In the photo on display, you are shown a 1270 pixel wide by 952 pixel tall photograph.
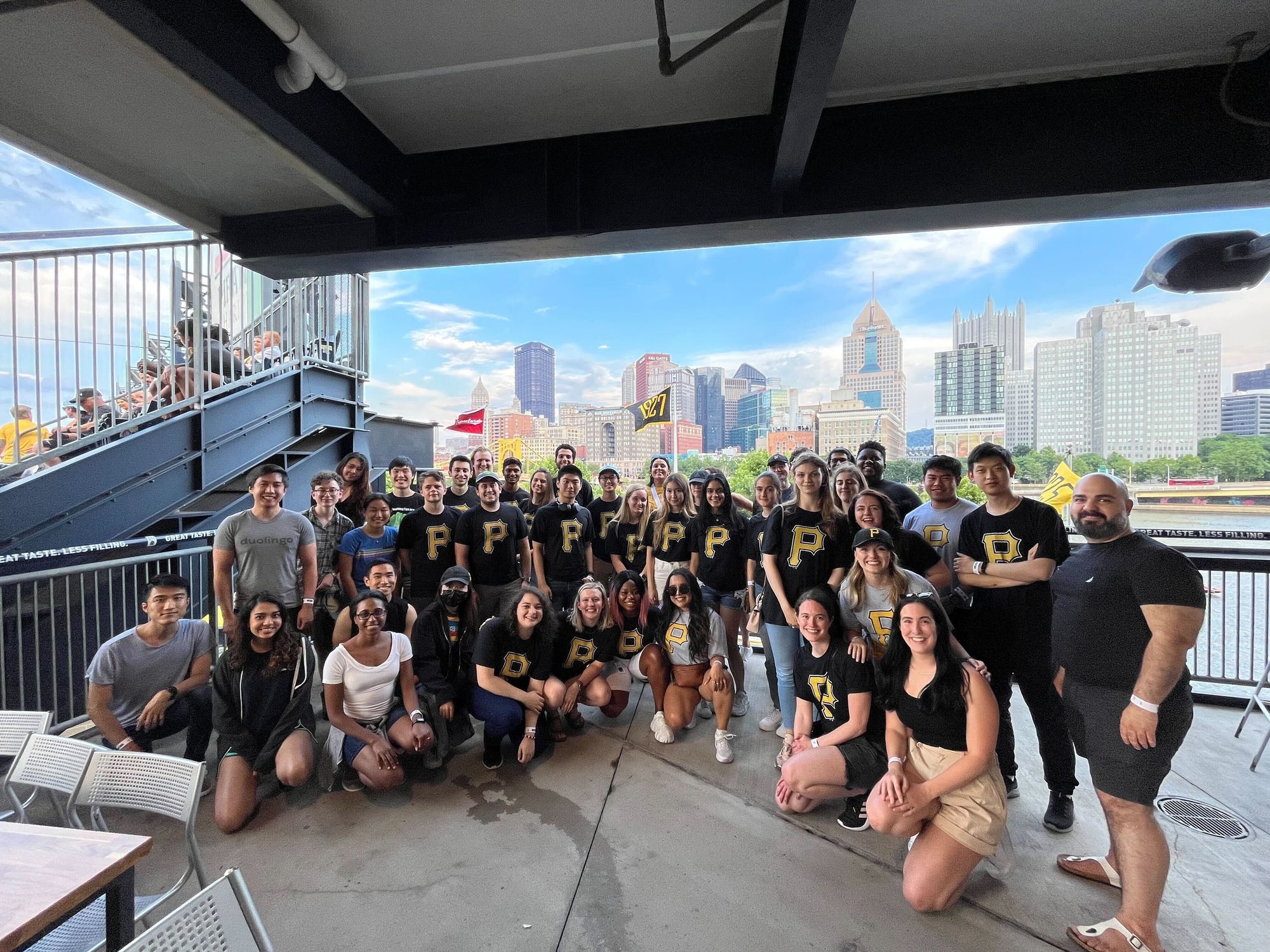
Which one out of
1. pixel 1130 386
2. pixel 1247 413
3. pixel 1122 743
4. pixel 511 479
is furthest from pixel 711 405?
pixel 1122 743

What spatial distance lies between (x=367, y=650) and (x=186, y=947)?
85.6 inches

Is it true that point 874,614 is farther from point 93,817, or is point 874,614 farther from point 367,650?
point 93,817

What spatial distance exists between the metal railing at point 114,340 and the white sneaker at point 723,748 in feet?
16.0

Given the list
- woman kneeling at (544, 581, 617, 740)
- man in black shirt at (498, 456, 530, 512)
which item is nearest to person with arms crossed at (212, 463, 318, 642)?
woman kneeling at (544, 581, 617, 740)

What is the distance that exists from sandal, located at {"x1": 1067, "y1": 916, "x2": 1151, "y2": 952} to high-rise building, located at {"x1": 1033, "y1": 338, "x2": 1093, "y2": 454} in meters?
13.6

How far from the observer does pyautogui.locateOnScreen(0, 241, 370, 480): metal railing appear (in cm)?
406

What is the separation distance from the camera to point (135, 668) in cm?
311

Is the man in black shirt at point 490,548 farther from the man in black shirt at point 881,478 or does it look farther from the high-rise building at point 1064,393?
the high-rise building at point 1064,393

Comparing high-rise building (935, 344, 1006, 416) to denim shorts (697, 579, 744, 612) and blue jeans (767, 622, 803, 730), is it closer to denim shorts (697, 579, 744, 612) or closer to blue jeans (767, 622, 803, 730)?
denim shorts (697, 579, 744, 612)

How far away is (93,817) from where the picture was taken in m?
2.15

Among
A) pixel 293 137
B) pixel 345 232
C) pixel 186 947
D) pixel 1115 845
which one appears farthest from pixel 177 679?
pixel 1115 845

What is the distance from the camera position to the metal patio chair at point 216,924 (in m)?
1.20

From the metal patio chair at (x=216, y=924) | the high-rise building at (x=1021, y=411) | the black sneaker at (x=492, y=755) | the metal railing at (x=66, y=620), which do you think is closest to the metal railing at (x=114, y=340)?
the metal railing at (x=66, y=620)

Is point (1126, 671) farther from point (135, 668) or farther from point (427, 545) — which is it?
point (135, 668)
